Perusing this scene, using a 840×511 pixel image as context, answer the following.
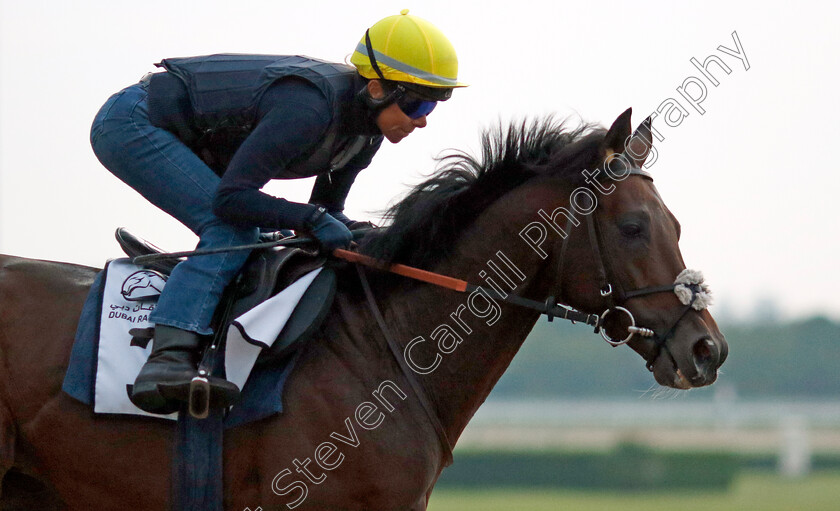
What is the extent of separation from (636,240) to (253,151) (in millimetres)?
1615

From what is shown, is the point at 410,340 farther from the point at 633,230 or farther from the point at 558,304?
the point at 633,230

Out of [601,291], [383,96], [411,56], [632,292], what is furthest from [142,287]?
[632,292]

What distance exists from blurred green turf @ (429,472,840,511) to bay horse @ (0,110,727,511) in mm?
10861

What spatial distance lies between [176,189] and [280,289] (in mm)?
646

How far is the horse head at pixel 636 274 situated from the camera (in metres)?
3.79

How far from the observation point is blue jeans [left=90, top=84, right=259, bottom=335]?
390 centimetres

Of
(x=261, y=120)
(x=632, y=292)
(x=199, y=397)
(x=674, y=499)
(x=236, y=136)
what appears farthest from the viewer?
(x=674, y=499)

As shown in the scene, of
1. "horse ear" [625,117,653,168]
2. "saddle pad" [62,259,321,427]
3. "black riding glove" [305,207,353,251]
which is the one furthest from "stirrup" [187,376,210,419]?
"horse ear" [625,117,653,168]

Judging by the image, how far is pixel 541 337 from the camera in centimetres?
6744

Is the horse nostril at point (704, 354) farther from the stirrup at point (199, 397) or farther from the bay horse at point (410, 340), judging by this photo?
the stirrup at point (199, 397)

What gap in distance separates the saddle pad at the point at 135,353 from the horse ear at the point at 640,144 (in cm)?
149

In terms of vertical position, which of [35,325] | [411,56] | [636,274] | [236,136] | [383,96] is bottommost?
[35,325]

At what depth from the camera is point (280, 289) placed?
13.4 feet

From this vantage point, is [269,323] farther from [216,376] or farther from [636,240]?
[636,240]
